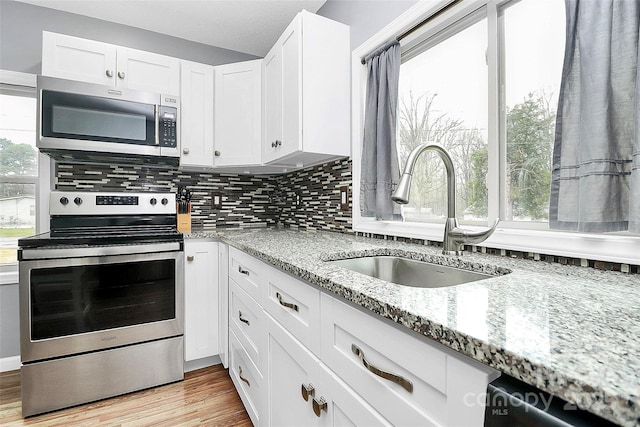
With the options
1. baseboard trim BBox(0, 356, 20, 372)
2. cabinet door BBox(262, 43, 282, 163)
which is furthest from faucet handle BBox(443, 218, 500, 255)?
baseboard trim BBox(0, 356, 20, 372)

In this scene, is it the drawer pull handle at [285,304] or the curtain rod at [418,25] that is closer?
the drawer pull handle at [285,304]

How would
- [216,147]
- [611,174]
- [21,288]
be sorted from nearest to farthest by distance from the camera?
[611,174]
[21,288]
[216,147]

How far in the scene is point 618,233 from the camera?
0.99 meters

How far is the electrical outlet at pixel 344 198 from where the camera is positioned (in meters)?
2.13

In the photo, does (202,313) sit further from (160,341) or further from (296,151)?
(296,151)

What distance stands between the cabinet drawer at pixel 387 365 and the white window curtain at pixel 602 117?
2.37 ft

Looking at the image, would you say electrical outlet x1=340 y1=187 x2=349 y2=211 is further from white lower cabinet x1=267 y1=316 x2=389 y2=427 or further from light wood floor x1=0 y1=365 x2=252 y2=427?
light wood floor x1=0 y1=365 x2=252 y2=427

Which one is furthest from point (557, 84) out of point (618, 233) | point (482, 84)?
point (618, 233)

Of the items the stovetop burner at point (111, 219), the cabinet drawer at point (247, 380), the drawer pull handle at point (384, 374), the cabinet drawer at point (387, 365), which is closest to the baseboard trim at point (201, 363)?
the cabinet drawer at point (247, 380)

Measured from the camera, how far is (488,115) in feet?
4.54

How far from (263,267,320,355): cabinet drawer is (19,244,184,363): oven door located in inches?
39.4

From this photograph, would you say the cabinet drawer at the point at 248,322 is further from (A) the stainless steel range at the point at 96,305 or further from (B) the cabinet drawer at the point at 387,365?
(B) the cabinet drawer at the point at 387,365

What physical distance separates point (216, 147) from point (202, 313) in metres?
1.26

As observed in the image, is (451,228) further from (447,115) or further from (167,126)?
(167,126)
